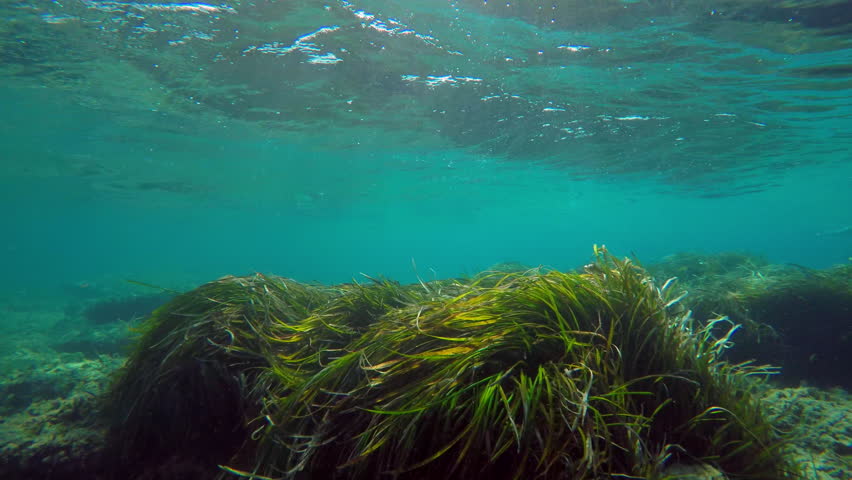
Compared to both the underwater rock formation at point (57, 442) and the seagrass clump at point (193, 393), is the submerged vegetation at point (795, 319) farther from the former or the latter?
the underwater rock formation at point (57, 442)

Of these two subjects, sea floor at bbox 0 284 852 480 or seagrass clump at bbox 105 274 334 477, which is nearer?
sea floor at bbox 0 284 852 480

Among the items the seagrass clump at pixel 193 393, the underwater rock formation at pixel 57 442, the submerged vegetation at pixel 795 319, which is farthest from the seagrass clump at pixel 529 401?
the submerged vegetation at pixel 795 319

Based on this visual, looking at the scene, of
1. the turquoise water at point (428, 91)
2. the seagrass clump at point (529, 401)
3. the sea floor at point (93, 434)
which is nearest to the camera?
the seagrass clump at point (529, 401)

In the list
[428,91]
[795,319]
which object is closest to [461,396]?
[795,319]

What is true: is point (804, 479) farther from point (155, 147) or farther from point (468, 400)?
point (155, 147)

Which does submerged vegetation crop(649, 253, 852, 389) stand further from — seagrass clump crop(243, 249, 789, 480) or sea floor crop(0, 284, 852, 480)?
seagrass clump crop(243, 249, 789, 480)

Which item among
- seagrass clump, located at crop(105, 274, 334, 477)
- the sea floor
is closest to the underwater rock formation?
the sea floor

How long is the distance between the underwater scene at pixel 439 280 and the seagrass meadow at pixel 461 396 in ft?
0.05

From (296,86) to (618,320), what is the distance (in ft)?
52.9

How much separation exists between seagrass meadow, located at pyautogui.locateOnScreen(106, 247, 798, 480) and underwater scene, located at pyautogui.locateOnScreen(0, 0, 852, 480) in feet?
0.05

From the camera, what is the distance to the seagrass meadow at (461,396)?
162 centimetres

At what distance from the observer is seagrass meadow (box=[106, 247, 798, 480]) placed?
162cm

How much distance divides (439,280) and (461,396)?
105 inches

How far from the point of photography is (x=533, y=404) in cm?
161
